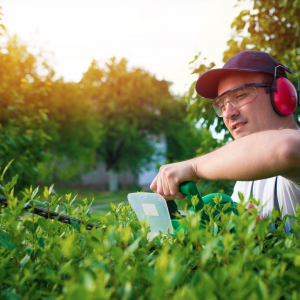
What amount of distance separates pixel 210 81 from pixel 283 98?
2.35 feet

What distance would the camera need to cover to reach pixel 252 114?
2.67m

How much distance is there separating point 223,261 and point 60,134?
20.0m

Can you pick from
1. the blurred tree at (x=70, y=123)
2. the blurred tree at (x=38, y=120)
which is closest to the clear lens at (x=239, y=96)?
the blurred tree at (x=38, y=120)

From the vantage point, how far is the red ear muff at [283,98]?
2541mm

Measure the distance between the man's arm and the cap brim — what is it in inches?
64.1

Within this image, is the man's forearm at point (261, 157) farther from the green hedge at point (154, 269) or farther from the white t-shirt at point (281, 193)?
the white t-shirt at point (281, 193)

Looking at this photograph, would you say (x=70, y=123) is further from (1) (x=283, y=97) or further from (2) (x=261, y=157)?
(2) (x=261, y=157)

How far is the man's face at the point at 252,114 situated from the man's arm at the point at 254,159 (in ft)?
4.80

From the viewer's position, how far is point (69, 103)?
766 inches

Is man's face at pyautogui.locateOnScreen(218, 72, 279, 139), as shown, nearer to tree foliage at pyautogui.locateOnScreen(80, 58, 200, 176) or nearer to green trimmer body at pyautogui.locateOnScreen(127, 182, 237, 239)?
green trimmer body at pyautogui.locateOnScreen(127, 182, 237, 239)

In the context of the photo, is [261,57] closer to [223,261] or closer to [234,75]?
[234,75]

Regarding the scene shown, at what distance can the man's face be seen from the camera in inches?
105

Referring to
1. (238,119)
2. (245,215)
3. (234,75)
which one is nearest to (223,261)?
(245,215)

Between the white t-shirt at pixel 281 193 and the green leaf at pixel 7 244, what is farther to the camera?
the white t-shirt at pixel 281 193
